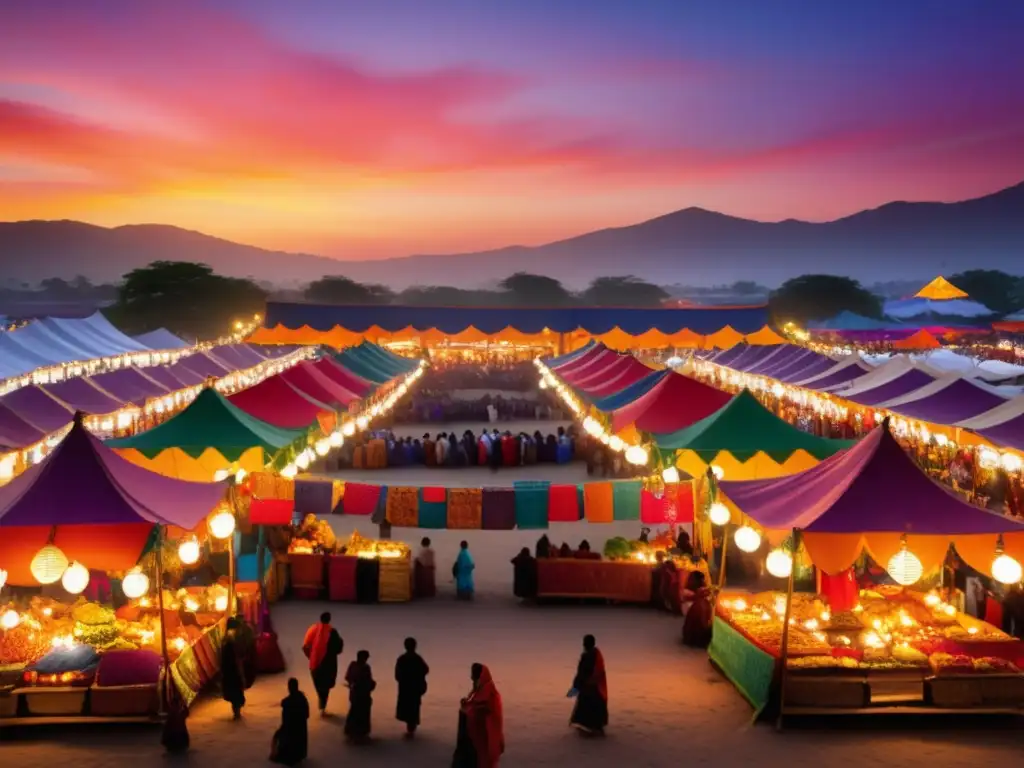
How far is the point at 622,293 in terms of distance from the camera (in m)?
124

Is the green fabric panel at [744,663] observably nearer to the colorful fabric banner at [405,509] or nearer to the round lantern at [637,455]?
the colorful fabric banner at [405,509]

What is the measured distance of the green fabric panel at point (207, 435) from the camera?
500 inches

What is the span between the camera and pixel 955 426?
43.3 ft

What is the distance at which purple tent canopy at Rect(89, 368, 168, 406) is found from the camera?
1847 centimetres

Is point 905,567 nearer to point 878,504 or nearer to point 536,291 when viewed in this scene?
point 878,504

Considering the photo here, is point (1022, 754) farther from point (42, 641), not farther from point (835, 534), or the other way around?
point (42, 641)

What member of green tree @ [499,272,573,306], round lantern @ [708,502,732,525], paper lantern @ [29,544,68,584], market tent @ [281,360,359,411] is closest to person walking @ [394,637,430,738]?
paper lantern @ [29,544,68,584]

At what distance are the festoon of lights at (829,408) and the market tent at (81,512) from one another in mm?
6492

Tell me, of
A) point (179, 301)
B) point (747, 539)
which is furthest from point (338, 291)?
point (747, 539)

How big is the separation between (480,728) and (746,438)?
677cm

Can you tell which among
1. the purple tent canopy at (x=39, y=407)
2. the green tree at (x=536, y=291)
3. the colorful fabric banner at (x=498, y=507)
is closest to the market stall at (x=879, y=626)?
the colorful fabric banner at (x=498, y=507)

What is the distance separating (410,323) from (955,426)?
3155cm

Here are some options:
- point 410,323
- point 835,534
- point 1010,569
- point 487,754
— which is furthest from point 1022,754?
point 410,323

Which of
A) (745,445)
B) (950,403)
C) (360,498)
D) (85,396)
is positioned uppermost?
(85,396)
